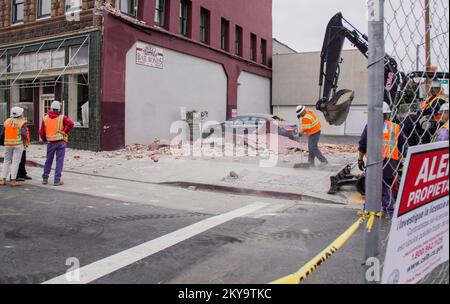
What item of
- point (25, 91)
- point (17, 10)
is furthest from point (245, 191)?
point (17, 10)

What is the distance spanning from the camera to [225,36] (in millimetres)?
26219

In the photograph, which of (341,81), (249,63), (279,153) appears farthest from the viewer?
(341,81)

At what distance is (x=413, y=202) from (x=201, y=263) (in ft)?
9.89

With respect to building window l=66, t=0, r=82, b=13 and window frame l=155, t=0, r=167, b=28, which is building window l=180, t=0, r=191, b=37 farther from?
building window l=66, t=0, r=82, b=13

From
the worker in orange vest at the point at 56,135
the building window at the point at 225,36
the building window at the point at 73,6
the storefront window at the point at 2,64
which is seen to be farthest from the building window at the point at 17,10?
the worker in orange vest at the point at 56,135

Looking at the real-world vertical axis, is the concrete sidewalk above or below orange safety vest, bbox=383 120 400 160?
below

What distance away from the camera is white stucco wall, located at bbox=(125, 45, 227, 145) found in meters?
17.8

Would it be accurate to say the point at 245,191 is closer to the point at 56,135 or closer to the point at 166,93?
the point at 56,135

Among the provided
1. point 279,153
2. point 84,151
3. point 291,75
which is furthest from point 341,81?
point 84,151

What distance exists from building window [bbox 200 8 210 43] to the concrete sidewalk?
34.6 ft

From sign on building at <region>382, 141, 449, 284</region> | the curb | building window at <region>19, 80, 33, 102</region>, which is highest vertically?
building window at <region>19, 80, 33, 102</region>

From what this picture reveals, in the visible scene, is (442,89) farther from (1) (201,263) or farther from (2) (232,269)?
(1) (201,263)

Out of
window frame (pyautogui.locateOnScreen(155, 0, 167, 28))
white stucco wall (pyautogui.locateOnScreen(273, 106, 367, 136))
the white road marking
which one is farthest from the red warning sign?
white stucco wall (pyautogui.locateOnScreen(273, 106, 367, 136))
